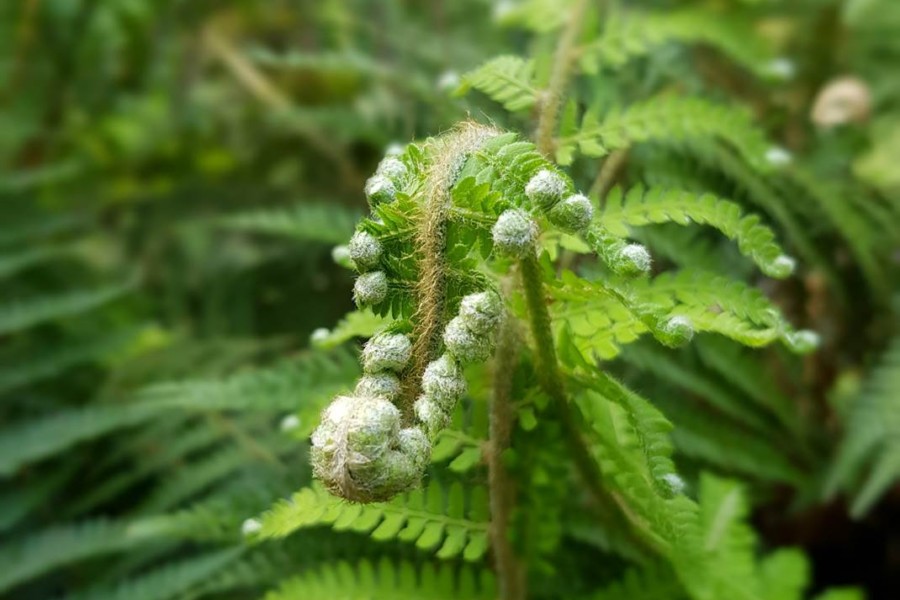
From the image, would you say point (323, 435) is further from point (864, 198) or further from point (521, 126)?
point (864, 198)

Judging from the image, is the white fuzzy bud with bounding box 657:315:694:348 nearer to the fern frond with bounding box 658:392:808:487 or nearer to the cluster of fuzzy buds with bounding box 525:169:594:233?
the cluster of fuzzy buds with bounding box 525:169:594:233

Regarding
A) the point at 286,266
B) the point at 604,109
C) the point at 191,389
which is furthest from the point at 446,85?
the point at 286,266

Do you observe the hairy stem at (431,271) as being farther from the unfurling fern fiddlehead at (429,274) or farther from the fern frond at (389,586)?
the fern frond at (389,586)

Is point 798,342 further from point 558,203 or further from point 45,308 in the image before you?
point 45,308

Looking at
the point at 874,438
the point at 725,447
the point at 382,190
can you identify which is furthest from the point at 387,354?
the point at 874,438

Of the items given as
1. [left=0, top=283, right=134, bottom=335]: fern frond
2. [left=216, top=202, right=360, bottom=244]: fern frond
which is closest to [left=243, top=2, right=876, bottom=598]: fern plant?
[left=216, top=202, right=360, bottom=244]: fern frond
